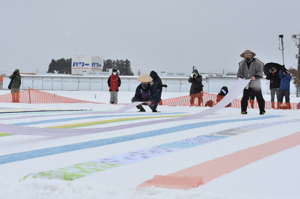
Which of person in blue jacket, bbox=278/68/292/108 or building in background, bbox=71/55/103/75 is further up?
building in background, bbox=71/55/103/75

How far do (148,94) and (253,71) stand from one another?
2815mm

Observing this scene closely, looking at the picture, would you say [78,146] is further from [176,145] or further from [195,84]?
[195,84]

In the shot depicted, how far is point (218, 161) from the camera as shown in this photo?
3809 millimetres

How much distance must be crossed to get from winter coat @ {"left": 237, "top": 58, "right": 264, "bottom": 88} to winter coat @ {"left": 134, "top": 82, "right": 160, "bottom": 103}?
2.28 m

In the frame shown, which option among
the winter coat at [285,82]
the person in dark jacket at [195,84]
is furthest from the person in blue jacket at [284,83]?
the person in dark jacket at [195,84]

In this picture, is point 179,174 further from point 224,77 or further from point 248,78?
point 224,77

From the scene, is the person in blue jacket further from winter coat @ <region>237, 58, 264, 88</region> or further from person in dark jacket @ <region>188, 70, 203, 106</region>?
winter coat @ <region>237, 58, 264, 88</region>

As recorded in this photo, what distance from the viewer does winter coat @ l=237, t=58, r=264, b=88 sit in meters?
9.77

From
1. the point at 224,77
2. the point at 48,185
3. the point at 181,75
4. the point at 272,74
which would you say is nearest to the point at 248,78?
the point at 272,74

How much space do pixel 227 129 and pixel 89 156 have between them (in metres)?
2.90

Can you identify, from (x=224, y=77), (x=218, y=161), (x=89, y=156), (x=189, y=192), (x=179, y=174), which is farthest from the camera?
(x=224, y=77)

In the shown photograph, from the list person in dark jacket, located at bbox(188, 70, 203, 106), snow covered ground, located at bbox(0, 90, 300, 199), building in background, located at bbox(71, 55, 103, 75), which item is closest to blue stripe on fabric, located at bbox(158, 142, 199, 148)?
snow covered ground, located at bbox(0, 90, 300, 199)

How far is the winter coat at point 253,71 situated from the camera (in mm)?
9766

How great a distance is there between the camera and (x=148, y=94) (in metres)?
10.9
